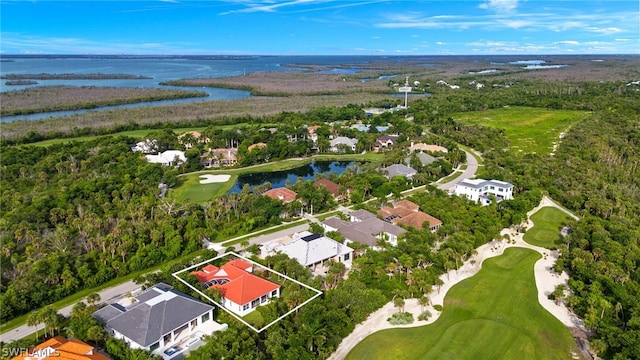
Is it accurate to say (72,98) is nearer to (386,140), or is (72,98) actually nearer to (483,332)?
(386,140)

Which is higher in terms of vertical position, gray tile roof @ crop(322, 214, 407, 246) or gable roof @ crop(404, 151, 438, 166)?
gable roof @ crop(404, 151, 438, 166)

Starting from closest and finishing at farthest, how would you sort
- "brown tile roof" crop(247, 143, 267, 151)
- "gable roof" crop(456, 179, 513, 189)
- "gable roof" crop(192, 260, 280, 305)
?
"gable roof" crop(192, 260, 280, 305), "gable roof" crop(456, 179, 513, 189), "brown tile roof" crop(247, 143, 267, 151)

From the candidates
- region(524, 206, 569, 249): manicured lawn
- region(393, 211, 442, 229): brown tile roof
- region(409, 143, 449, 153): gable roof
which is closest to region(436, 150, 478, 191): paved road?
region(409, 143, 449, 153): gable roof

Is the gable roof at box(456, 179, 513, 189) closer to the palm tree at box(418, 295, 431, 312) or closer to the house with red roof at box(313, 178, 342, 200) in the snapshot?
the house with red roof at box(313, 178, 342, 200)

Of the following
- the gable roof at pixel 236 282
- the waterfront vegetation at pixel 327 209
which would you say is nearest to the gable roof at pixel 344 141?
the waterfront vegetation at pixel 327 209

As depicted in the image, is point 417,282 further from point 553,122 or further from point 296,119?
point 553,122

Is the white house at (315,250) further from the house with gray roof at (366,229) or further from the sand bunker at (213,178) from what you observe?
the sand bunker at (213,178)
